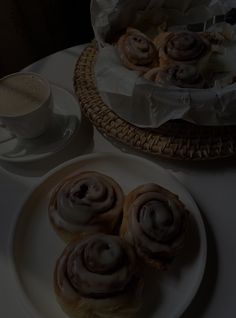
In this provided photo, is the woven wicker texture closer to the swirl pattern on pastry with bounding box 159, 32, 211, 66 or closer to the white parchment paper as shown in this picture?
the white parchment paper

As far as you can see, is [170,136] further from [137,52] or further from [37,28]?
[37,28]

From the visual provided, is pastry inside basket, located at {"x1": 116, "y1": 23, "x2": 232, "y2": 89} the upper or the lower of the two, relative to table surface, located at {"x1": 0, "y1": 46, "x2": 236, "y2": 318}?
upper

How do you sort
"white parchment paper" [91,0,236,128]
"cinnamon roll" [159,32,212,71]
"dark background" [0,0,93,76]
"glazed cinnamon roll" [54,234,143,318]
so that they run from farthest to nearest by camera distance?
"dark background" [0,0,93,76], "cinnamon roll" [159,32,212,71], "white parchment paper" [91,0,236,128], "glazed cinnamon roll" [54,234,143,318]

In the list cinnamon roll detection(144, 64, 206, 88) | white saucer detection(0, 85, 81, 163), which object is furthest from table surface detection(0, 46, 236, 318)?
cinnamon roll detection(144, 64, 206, 88)

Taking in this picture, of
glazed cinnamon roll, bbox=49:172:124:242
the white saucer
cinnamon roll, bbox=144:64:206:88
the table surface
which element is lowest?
the table surface

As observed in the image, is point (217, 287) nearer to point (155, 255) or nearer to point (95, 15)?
point (155, 255)

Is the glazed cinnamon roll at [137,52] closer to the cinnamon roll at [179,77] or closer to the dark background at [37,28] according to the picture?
the cinnamon roll at [179,77]

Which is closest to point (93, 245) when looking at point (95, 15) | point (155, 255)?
point (155, 255)
